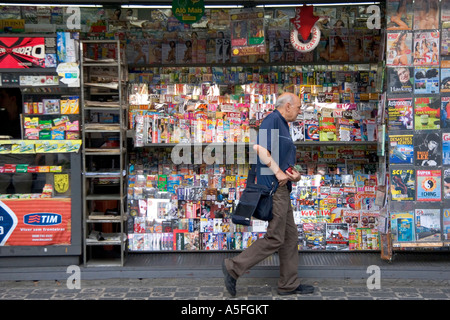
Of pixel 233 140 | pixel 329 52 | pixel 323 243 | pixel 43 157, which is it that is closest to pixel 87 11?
pixel 43 157

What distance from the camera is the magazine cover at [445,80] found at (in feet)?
18.6

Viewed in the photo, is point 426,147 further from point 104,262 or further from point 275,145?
point 104,262

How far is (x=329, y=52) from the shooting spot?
20.7 ft

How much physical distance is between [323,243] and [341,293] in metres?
1.08

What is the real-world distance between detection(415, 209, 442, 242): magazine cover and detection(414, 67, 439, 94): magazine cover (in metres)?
1.26

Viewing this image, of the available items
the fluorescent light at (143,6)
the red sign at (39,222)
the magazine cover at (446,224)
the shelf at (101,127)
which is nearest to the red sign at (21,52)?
the shelf at (101,127)

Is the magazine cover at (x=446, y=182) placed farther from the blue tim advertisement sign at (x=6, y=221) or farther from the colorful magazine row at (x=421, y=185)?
the blue tim advertisement sign at (x=6, y=221)

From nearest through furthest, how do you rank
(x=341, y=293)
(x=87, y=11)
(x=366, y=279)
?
(x=341, y=293) → (x=366, y=279) → (x=87, y=11)

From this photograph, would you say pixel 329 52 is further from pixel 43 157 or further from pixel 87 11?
pixel 43 157

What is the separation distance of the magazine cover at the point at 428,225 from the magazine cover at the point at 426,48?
157 cm

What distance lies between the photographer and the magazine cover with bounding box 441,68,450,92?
5672 millimetres

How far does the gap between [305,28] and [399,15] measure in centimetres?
99

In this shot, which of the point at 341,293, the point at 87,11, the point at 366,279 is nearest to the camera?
the point at 341,293

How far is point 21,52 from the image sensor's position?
560cm
